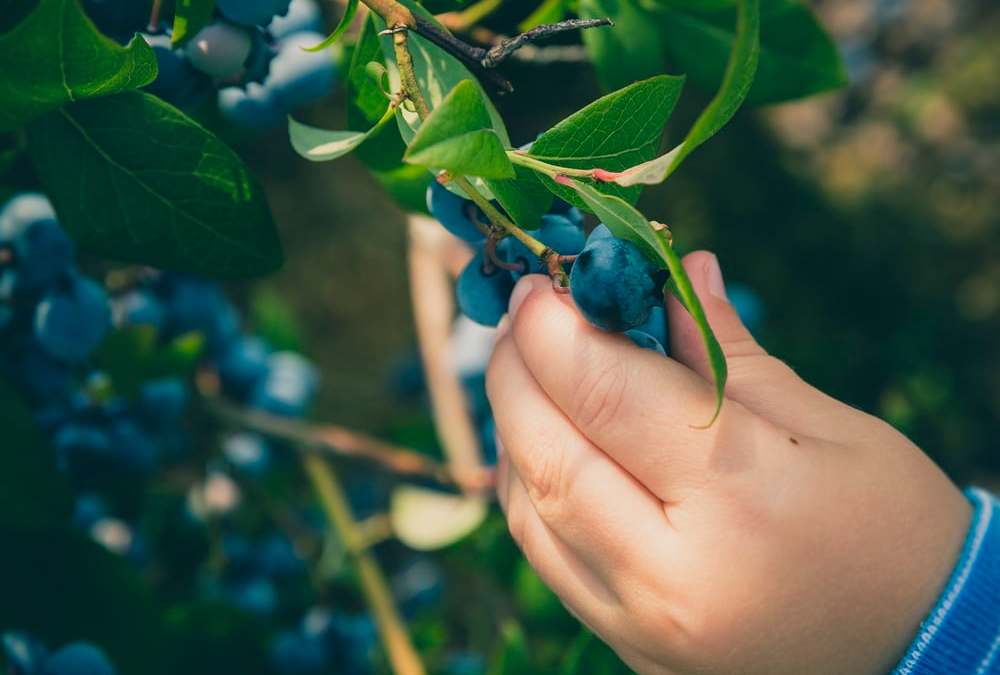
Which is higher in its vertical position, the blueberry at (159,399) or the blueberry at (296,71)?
the blueberry at (296,71)

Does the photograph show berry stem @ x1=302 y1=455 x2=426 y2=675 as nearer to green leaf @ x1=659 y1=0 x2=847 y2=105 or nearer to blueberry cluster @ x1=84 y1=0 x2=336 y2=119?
blueberry cluster @ x1=84 y1=0 x2=336 y2=119

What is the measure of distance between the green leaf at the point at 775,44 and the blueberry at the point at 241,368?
599 mm

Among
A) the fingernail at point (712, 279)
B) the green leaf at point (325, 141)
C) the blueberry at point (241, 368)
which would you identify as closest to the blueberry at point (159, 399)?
the blueberry at point (241, 368)


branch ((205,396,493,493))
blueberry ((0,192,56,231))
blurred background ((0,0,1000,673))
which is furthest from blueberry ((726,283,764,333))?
blueberry ((0,192,56,231))

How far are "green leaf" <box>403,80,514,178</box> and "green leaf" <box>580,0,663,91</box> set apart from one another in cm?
31

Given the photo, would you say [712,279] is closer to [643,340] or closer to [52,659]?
[643,340]

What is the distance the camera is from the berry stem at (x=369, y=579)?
0.95m

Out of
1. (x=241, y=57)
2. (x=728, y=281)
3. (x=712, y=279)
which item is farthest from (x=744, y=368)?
(x=728, y=281)

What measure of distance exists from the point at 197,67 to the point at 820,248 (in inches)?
60.7

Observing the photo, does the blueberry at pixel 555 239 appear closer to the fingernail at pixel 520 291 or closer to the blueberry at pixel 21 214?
the fingernail at pixel 520 291

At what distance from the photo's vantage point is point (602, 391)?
49 centimetres

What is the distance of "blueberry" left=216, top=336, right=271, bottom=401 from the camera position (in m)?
1.04

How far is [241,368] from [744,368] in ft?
2.20

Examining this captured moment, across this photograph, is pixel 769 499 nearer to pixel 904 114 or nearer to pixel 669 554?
pixel 669 554
